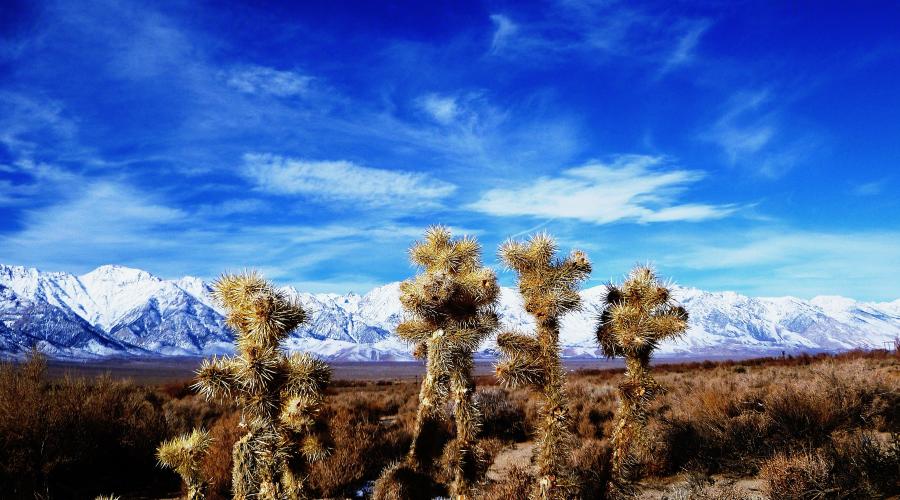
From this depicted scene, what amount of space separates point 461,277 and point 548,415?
8.90 feet

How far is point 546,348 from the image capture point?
7898 mm

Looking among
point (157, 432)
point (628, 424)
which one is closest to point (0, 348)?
point (157, 432)

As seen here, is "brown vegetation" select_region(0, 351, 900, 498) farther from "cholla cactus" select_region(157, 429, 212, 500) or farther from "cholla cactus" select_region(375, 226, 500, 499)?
"cholla cactus" select_region(157, 429, 212, 500)

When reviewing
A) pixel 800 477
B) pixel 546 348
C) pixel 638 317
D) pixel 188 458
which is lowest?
pixel 800 477

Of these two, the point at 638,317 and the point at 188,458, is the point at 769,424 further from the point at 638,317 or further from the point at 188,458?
the point at 188,458

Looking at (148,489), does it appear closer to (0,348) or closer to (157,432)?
(157,432)

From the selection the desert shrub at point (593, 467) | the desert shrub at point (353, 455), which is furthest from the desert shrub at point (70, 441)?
the desert shrub at point (593, 467)

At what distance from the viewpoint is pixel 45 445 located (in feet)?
32.5

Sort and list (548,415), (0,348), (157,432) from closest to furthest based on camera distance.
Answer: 1. (548,415)
2. (157,432)
3. (0,348)

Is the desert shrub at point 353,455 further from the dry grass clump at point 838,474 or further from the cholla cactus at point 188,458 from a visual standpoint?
the dry grass clump at point 838,474

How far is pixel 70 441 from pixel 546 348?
9.11m

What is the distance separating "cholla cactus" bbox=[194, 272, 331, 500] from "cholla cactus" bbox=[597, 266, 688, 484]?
13.9 feet

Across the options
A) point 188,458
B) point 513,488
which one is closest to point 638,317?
point 513,488

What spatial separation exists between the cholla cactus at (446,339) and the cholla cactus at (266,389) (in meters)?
2.25
